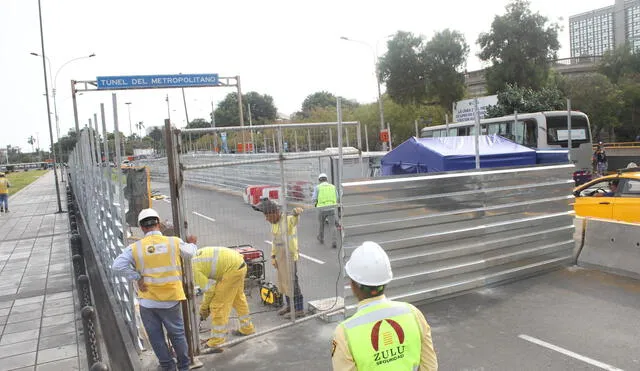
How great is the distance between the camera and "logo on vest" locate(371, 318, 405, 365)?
7.68ft

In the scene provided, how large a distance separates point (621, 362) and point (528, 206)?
3.51 metres

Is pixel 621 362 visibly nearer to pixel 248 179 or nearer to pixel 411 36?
pixel 248 179

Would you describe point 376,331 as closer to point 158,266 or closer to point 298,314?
point 158,266

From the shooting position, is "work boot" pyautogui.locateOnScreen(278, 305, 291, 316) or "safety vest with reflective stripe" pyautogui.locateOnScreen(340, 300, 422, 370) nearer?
"safety vest with reflective stripe" pyautogui.locateOnScreen(340, 300, 422, 370)

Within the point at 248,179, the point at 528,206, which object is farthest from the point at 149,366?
the point at 528,206

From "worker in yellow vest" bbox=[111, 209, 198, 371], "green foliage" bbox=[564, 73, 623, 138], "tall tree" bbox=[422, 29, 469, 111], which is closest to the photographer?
"worker in yellow vest" bbox=[111, 209, 198, 371]

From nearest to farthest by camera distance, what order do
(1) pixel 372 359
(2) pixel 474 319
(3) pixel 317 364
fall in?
(1) pixel 372 359 < (3) pixel 317 364 < (2) pixel 474 319

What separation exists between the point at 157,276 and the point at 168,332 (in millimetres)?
614

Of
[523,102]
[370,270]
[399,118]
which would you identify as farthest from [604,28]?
[370,270]

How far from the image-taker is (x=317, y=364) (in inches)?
213

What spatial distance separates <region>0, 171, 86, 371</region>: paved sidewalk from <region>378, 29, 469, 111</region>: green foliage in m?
26.9

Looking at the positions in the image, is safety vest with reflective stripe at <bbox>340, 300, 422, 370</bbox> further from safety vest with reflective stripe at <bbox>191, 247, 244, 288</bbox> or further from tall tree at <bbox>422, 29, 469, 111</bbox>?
tall tree at <bbox>422, 29, 469, 111</bbox>

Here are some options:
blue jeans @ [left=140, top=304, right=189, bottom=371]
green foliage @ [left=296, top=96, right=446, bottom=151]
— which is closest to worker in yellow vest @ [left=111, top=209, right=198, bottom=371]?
blue jeans @ [left=140, top=304, right=189, bottom=371]

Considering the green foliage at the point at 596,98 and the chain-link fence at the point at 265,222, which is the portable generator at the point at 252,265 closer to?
the chain-link fence at the point at 265,222
